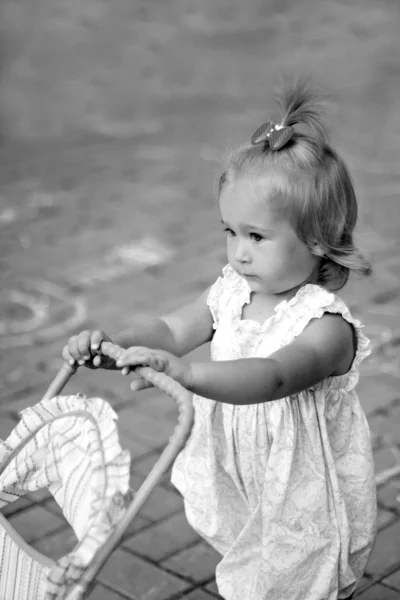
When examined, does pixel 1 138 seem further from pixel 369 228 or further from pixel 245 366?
pixel 245 366

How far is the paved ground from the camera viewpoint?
10.1 feet

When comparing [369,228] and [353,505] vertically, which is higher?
[353,505]

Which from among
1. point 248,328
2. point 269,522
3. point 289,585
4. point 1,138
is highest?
point 248,328

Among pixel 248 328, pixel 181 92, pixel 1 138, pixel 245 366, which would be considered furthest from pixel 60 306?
pixel 181 92

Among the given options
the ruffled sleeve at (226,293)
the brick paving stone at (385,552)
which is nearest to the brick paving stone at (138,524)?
the brick paving stone at (385,552)

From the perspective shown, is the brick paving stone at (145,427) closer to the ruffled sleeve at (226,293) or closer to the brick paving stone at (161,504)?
the brick paving stone at (161,504)

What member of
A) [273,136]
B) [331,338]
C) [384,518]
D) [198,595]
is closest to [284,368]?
[331,338]

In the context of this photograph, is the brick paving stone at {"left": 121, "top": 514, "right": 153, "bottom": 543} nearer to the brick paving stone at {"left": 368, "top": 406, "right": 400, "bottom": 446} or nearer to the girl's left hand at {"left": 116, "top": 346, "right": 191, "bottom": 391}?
the brick paving stone at {"left": 368, "top": 406, "right": 400, "bottom": 446}

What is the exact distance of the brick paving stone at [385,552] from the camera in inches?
109

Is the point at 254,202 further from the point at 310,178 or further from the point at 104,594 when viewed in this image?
→ the point at 104,594

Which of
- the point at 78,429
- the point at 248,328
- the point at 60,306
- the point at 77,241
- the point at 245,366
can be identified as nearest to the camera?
the point at 78,429

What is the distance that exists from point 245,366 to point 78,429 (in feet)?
1.23

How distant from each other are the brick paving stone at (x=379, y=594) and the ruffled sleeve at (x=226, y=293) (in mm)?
838

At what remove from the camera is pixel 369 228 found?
18.4ft
